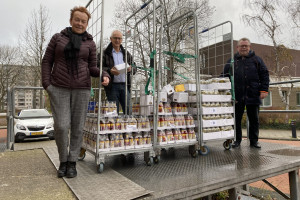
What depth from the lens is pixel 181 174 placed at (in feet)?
7.83

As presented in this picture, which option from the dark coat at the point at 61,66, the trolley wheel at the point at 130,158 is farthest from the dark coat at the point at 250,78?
the dark coat at the point at 61,66

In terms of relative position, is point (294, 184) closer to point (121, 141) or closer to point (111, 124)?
point (121, 141)

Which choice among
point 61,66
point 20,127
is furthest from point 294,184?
point 20,127

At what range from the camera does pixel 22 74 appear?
→ 80.3 ft

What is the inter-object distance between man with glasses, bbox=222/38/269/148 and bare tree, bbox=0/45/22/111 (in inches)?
1014

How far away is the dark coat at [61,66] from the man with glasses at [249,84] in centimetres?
247

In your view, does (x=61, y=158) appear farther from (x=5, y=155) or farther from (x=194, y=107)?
(x=194, y=107)

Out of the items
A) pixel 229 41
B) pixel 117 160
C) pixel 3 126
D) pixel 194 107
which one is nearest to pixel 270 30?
pixel 229 41

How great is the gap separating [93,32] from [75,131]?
50.7 inches

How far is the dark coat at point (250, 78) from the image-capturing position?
376cm

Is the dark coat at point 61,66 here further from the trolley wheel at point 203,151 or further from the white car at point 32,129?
the white car at point 32,129

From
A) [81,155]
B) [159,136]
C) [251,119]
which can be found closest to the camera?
[159,136]

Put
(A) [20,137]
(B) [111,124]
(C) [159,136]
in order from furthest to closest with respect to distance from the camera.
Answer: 1. (A) [20,137]
2. (C) [159,136]
3. (B) [111,124]

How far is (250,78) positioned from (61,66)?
3.00m
